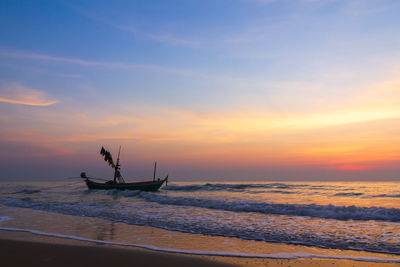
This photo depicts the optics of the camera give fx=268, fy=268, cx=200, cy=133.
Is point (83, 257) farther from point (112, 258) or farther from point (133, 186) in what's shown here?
point (133, 186)

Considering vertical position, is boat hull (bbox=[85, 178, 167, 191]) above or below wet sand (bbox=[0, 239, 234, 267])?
below

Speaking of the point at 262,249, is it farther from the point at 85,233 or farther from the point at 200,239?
the point at 85,233

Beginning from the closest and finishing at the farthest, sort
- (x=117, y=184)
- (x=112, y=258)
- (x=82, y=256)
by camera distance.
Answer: (x=112, y=258), (x=82, y=256), (x=117, y=184)

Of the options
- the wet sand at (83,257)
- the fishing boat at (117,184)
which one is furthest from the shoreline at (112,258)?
the fishing boat at (117,184)

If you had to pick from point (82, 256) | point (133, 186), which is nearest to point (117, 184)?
point (133, 186)

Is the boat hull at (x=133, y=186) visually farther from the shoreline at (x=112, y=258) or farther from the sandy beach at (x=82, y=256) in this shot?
the shoreline at (x=112, y=258)

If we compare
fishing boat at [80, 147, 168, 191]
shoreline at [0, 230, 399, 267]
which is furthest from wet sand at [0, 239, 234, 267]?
fishing boat at [80, 147, 168, 191]

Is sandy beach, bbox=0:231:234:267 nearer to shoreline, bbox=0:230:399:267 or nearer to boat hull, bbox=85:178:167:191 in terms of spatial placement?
shoreline, bbox=0:230:399:267

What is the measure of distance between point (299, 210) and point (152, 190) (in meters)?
32.8

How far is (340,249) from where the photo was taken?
8.06 meters

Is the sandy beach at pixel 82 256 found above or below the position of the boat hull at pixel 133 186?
above

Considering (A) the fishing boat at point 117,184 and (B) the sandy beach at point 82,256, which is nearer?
(B) the sandy beach at point 82,256

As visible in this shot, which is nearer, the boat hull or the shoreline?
the shoreline

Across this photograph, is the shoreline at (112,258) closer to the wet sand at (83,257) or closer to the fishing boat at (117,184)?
the wet sand at (83,257)
